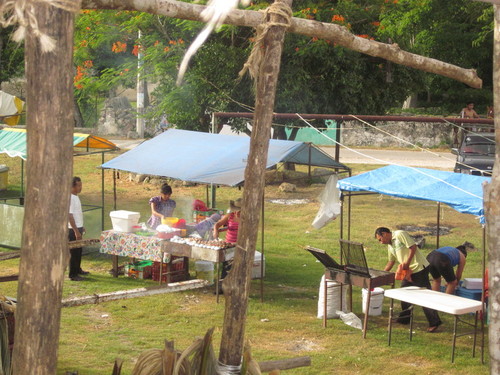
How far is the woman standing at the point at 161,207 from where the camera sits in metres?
12.5

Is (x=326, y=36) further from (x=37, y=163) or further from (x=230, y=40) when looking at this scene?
(x=230, y=40)

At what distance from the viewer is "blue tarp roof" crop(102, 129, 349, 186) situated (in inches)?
457

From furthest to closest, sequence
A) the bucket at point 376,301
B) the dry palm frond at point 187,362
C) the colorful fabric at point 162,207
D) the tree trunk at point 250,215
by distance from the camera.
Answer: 1. the colorful fabric at point 162,207
2. the bucket at point 376,301
3. the tree trunk at point 250,215
4. the dry palm frond at point 187,362

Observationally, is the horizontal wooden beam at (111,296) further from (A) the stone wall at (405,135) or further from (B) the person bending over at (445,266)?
(A) the stone wall at (405,135)

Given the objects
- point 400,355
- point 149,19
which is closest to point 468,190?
point 400,355

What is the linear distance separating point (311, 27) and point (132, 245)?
251 inches

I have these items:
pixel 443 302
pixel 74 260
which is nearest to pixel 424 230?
pixel 443 302

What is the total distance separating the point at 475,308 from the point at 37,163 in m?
6.20

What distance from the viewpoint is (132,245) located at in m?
11.9

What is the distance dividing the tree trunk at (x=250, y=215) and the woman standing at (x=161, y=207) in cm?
669

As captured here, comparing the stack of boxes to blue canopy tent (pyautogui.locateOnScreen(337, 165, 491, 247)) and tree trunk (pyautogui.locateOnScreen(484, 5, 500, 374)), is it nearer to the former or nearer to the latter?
blue canopy tent (pyautogui.locateOnScreen(337, 165, 491, 247))

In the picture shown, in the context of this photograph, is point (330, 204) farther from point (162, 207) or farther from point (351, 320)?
point (162, 207)

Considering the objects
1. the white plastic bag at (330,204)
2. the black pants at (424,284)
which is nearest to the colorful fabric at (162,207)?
the white plastic bag at (330,204)

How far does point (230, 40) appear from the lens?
20.0 meters
